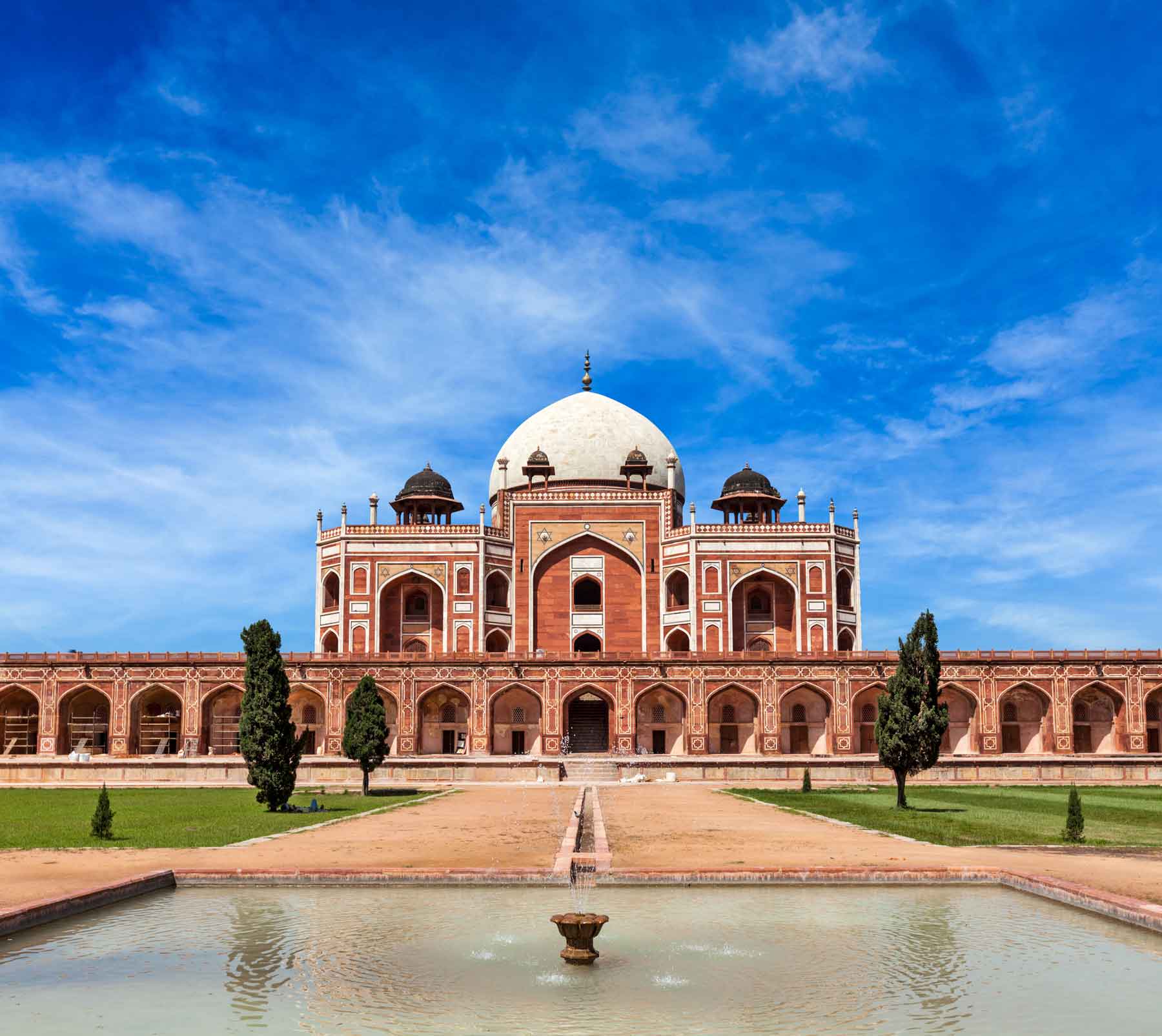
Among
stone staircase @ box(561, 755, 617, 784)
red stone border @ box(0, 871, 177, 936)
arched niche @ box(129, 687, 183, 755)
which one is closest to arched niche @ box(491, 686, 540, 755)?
stone staircase @ box(561, 755, 617, 784)

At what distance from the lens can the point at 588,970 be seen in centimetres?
785

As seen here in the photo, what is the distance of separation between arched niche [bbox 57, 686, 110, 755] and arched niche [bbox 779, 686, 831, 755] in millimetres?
22706

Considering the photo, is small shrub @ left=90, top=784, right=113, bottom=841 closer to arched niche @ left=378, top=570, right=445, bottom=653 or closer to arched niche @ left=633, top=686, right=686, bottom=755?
arched niche @ left=633, top=686, right=686, bottom=755

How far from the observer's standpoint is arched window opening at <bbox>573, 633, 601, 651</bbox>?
4784 cm

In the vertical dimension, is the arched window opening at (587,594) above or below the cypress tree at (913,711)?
above

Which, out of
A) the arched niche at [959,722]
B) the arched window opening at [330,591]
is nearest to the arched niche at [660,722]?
the arched niche at [959,722]

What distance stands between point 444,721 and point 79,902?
31938 mm

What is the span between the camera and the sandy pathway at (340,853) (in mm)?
11422

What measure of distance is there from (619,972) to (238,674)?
34576 mm

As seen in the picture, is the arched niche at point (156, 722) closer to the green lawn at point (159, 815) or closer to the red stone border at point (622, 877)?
the green lawn at point (159, 815)

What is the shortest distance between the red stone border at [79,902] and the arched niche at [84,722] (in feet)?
103

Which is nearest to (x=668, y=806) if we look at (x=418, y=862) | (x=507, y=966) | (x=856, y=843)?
(x=856, y=843)

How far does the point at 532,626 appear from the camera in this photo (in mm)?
47656

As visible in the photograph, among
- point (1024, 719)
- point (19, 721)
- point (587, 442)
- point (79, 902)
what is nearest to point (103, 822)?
point (79, 902)
